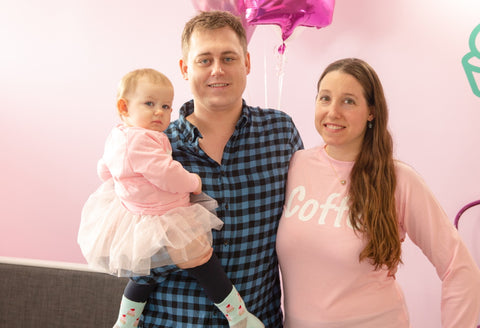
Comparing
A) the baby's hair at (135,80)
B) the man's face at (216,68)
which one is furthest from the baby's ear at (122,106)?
the man's face at (216,68)

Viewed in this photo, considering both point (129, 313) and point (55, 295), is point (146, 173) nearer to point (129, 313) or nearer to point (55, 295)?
point (129, 313)

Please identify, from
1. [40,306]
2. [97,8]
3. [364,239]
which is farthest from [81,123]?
[364,239]

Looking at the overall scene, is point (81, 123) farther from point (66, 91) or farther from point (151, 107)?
point (151, 107)

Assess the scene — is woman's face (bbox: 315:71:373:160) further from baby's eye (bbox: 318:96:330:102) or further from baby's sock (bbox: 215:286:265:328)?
baby's sock (bbox: 215:286:265:328)

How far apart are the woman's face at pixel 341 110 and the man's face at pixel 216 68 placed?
0.98 feet

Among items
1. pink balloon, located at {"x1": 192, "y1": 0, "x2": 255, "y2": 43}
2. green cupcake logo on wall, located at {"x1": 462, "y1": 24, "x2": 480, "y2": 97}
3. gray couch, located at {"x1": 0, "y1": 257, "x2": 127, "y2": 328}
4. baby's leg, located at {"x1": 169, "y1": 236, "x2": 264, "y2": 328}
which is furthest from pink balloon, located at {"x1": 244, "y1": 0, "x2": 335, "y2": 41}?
gray couch, located at {"x1": 0, "y1": 257, "x2": 127, "y2": 328}

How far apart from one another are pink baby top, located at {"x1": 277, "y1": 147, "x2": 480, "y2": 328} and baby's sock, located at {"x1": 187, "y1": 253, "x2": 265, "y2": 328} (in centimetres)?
21

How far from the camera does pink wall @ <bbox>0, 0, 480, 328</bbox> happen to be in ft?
9.43

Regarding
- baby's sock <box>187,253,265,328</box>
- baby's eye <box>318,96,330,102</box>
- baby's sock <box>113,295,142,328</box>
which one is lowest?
baby's sock <box>113,295,142,328</box>

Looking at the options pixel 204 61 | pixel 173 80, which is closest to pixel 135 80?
pixel 204 61

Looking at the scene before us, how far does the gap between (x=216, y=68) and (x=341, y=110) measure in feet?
1.46

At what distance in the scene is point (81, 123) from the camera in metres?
3.39

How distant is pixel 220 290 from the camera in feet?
5.11

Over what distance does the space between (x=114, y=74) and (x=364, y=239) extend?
2.29 meters
